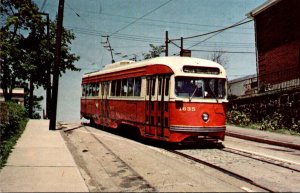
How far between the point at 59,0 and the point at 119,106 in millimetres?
6616

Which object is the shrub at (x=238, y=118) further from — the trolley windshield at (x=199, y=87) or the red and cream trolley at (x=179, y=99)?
the trolley windshield at (x=199, y=87)

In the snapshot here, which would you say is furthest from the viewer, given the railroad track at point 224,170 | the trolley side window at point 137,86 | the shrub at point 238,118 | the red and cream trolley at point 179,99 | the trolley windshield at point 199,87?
the shrub at point 238,118

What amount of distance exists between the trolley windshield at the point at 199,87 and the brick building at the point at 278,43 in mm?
10637

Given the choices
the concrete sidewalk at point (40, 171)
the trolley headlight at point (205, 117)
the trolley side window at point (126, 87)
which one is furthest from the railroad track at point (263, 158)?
the concrete sidewalk at point (40, 171)

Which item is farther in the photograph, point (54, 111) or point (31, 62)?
point (31, 62)

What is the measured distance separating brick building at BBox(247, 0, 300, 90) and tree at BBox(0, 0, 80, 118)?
50.3 ft

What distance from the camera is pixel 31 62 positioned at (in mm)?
32250

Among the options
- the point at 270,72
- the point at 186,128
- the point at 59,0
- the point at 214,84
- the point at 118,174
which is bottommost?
the point at 118,174

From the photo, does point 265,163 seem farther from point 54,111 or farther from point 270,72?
point 270,72

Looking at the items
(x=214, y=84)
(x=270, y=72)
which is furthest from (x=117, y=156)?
(x=270, y=72)

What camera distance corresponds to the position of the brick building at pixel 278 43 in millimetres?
25609

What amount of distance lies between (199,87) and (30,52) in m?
22.3

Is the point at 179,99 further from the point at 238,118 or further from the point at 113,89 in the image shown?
the point at 238,118

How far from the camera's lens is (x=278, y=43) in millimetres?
27578
